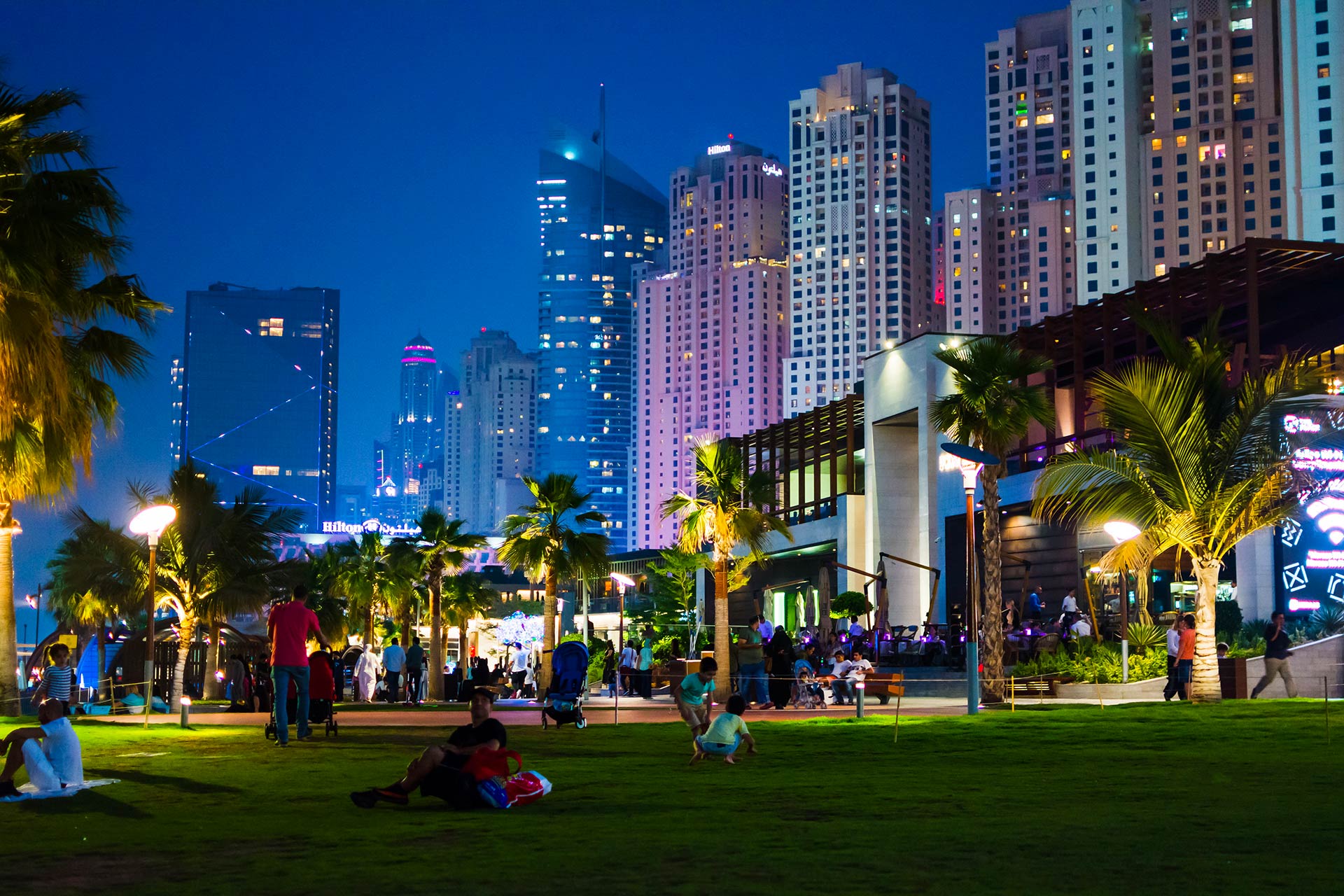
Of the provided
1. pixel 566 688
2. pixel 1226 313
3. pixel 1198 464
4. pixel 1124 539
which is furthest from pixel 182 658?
pixel 1226 313

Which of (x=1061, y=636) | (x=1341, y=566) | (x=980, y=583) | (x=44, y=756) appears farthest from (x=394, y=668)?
(x=44, y=756)

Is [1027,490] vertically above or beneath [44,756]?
above

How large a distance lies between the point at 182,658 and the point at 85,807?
17541mm

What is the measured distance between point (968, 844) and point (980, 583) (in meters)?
33.1

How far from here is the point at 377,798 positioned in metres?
8.95

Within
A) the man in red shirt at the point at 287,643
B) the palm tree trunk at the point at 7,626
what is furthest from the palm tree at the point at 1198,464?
the palm tree trunk at the point at 7,626

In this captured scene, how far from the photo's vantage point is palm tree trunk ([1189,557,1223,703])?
20.5 meters

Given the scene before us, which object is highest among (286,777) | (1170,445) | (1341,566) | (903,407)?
(903,407)

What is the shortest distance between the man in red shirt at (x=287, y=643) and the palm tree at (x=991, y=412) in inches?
534

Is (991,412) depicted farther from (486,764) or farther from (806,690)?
(486,764)

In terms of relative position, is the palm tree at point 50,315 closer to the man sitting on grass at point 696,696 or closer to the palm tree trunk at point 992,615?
the man sitting on grass at point 696,696

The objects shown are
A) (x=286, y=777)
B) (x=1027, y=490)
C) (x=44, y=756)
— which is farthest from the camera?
(x=1027, y=490)

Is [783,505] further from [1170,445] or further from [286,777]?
[286,777]

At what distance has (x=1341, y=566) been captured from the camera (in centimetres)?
2567
